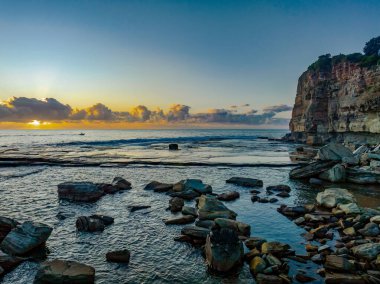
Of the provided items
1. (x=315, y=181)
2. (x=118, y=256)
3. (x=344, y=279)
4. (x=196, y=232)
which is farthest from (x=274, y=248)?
(x=315, y=181)

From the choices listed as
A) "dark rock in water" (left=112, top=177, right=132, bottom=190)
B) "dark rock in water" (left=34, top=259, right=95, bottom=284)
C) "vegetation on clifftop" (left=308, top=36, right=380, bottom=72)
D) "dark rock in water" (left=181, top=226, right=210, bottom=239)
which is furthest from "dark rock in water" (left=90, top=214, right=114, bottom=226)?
"vegetation on clifftop" (left=308, top=36, right=380, bottom=72)

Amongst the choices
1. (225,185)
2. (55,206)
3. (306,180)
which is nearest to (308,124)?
(306,180)

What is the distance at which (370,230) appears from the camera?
45.2ft

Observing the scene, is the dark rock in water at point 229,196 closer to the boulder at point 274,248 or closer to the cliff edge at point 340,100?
the boulder at point 274,248

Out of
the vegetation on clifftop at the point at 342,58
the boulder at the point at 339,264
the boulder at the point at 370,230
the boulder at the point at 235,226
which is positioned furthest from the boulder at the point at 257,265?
the vegetation on clifftop at the point at 342,58

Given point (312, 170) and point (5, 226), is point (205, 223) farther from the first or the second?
point (312, 170)

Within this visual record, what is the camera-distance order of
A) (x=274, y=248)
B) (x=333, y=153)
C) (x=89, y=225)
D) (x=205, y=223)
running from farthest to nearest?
(x=333, y=153) → (x=205, y=223) → (x=89, y=225) → (x=274, y=248)

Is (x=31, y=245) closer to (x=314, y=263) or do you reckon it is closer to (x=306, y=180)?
(x=314, y=263)

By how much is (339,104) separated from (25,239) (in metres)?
79.0

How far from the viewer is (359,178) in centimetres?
2908

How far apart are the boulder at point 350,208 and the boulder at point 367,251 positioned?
5.47 meters

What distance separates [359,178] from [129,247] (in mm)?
24955

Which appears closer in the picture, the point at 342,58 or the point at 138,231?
the point at 138,231

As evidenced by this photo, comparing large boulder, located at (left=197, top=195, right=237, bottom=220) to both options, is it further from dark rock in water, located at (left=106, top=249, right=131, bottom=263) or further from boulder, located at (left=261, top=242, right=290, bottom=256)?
dark rock in water, located at (left=106, top=249, right=131, bottom=263)
